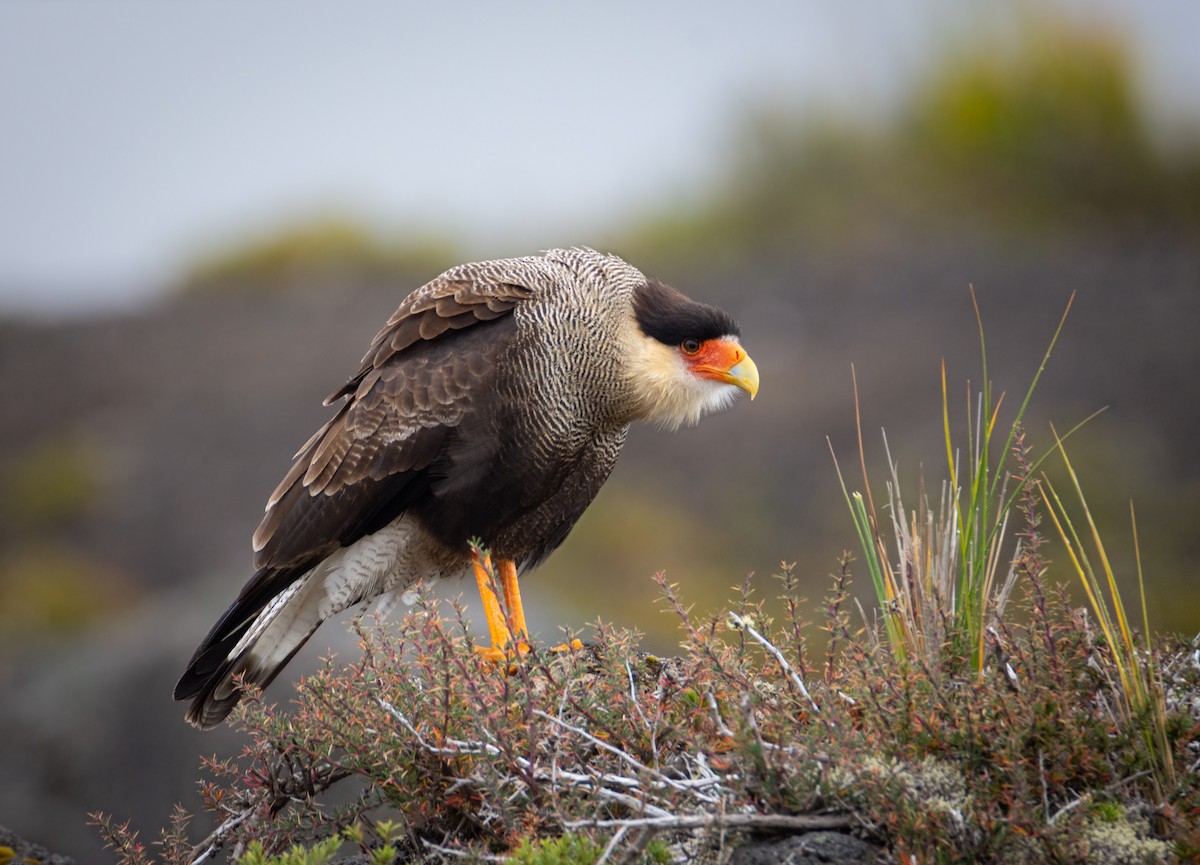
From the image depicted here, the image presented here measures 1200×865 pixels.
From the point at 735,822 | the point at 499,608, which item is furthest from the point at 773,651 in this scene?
the point at 499,608

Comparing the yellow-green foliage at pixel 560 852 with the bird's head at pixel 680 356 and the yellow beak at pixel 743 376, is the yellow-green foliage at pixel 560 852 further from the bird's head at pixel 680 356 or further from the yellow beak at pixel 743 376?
the yellow beak at pixel 743 376

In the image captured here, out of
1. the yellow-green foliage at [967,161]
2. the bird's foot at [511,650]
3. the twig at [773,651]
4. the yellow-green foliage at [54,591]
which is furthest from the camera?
the yellow-green foliage at [967,161]

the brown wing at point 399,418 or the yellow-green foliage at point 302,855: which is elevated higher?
the brown wing at point 399,418

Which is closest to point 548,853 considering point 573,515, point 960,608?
point 960,608

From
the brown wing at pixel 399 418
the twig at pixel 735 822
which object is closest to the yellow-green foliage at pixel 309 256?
the brown wing at pixel 399 418

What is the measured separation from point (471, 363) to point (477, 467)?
1.37 feet

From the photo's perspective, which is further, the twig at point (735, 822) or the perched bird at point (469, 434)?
the perched bird at point (469, 434)

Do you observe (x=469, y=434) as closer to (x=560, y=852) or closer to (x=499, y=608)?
(x=499, y=608)

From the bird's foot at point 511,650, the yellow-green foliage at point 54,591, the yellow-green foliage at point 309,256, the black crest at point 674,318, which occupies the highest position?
the black crest at point 674,318

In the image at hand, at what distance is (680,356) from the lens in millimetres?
5332

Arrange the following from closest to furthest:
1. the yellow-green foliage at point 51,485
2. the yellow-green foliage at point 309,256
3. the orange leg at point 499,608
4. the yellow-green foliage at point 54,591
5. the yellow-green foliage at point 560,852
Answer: the yellow-green foliage at point 560,852, the orange leg at point 499,608, the yellow-green foliage at point 54,591, the yellow-green foliage at point 51,485, the yellow-green foliage at point 309,256

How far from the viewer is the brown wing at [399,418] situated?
5.05m

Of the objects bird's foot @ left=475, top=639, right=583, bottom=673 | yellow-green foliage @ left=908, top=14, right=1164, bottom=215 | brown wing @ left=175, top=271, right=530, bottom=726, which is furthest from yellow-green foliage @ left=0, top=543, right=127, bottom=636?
yellow-green foliage @ left=908, top=14, right=1164, bottom=215

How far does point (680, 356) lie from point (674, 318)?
17 cm
